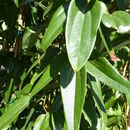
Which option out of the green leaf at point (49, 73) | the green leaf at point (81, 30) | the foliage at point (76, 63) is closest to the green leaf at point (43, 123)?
the foliage at point (76, 63)

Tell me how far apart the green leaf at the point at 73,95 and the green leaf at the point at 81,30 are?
5cm

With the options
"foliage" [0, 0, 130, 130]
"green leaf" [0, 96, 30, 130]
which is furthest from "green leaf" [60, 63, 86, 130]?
"green leaf" [0, 96, 30, 130]

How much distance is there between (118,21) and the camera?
1.90 feet

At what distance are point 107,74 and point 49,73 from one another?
11 centimetres

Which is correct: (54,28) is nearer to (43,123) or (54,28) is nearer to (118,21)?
(118,21)

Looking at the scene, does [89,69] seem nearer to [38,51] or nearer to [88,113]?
[88,113]

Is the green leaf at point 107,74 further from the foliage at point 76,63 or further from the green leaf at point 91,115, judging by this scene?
the green leaf at point 91,115

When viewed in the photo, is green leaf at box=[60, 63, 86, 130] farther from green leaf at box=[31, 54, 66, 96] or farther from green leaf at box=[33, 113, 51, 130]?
green leaf at box=[33, 113, 51, 130]

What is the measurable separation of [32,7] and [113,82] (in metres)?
0.50

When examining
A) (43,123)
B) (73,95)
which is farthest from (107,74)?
(43,123)

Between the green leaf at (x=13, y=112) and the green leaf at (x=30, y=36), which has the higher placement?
the green leaf at (x=30, y=36)

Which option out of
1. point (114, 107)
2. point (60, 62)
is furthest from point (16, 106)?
point (114, 107)

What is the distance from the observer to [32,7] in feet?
3.25

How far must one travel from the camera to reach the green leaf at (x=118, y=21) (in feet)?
1.88
